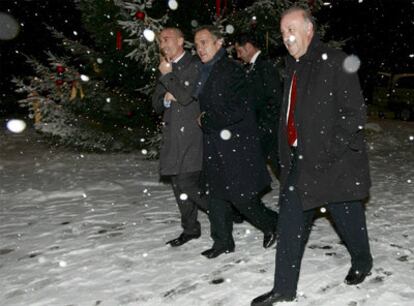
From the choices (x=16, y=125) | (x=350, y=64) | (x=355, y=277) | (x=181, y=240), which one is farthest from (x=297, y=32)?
(x=16, y=125)

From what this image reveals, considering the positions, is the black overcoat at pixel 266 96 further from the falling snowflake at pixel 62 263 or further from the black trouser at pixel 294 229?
the falling snowflake at pixel 62 263

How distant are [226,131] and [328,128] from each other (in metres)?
1.20

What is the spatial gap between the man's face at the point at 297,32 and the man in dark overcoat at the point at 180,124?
51.0 inches

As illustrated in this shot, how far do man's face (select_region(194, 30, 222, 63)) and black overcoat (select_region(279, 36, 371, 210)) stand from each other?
1.07m

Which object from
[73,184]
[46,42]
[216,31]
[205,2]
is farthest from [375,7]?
[216,31]

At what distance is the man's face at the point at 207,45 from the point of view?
434 cm

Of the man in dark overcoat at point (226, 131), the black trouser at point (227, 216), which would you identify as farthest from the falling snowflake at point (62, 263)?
the man in dark overcoat at point (226, 131)

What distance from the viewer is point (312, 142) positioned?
3.33 metres

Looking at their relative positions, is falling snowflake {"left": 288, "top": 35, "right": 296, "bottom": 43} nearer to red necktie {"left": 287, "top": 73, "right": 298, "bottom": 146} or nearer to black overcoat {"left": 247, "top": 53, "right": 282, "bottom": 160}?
red necktie {"left": 287, "top": 73, "right": 298, "bottom": 146}

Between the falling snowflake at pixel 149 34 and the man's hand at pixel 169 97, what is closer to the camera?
the man's hand at pixel 169 97

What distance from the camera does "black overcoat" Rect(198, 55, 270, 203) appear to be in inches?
168

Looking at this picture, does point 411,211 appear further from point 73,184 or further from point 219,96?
point 73,184

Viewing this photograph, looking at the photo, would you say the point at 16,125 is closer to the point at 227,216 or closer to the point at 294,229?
the point at 227,216

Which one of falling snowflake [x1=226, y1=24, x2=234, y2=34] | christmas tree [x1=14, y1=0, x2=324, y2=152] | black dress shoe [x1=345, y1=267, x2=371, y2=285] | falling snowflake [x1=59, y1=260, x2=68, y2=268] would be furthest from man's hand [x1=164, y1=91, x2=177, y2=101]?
falling snowflake [x1=226, y1=24, x2=234, y2=34]
